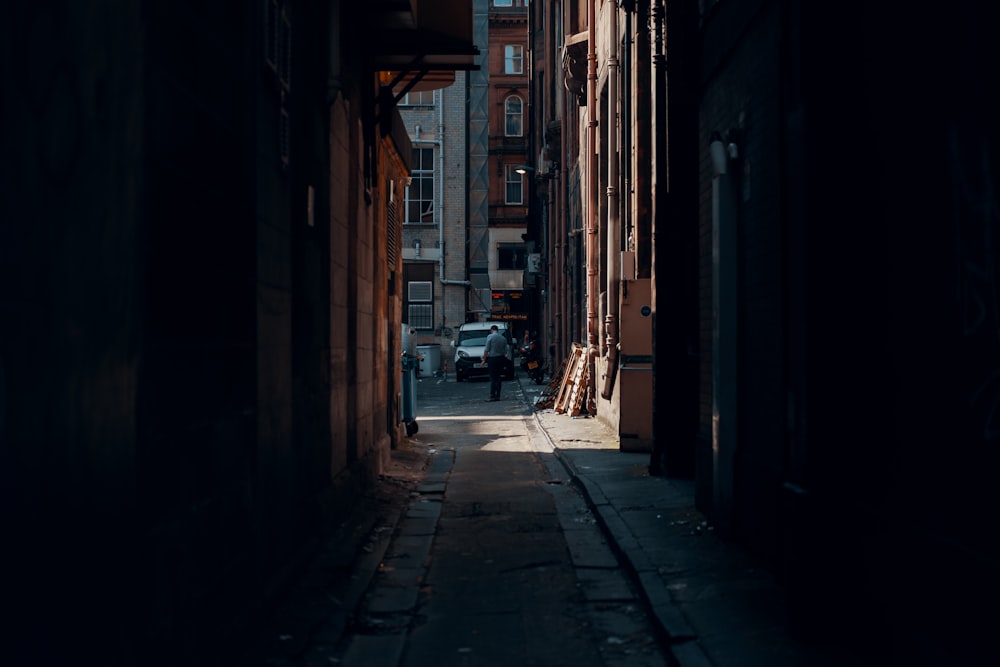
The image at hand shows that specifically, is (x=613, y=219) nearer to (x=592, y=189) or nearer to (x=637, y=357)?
(x=592, y=189)

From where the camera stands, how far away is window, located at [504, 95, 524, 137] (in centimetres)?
5138

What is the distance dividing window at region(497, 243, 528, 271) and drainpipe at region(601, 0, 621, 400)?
3284 centimetres

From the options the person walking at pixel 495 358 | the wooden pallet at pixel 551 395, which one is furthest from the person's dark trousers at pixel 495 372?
the wooden pallet at pixel 551 395

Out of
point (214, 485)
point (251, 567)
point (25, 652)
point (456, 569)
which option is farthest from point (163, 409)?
point (456, 569)

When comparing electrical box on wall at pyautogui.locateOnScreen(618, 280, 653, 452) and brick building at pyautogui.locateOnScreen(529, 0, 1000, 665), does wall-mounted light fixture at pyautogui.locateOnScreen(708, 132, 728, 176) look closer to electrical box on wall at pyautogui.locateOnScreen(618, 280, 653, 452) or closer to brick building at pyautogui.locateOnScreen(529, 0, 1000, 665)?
brick building at pyautogui.locateOnScreen(529, 0, 1000, 665)

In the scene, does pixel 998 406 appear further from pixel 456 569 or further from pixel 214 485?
pixel 456 569

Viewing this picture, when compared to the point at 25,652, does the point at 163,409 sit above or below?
above

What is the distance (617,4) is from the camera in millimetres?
16094

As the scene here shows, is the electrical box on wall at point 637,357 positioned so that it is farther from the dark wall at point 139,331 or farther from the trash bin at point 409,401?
the dark wall at point 139,331

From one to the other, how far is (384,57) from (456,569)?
641cm

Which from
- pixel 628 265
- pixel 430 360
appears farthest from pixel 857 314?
pixel 430 360

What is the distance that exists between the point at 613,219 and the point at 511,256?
33.8 metres

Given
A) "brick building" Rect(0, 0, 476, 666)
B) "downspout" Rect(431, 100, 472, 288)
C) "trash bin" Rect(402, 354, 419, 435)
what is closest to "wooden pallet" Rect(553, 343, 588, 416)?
"trash bin" Rect(402, 354, 419, 435)

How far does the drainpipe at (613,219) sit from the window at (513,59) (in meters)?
34.9
